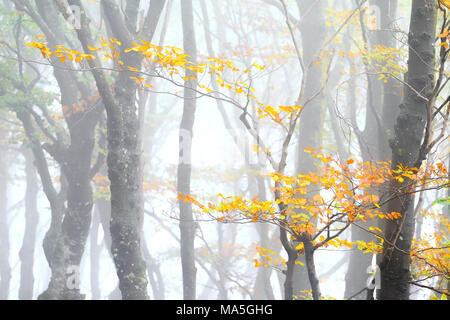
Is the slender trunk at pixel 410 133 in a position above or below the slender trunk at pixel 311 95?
below

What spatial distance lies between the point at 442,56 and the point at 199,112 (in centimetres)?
1981

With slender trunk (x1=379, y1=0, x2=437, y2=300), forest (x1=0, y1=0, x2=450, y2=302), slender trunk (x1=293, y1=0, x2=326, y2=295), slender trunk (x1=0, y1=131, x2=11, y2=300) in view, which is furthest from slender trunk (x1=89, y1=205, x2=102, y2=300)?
slender trunk (x1=379, y1=0, x2=437, y2=300)

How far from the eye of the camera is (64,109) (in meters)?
7.64

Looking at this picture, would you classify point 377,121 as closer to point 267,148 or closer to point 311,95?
point 267,148

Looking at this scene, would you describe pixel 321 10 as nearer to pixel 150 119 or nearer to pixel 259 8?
pixel 259 8

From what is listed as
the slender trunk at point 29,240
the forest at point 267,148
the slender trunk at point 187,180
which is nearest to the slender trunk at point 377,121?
the forest at point 267,148

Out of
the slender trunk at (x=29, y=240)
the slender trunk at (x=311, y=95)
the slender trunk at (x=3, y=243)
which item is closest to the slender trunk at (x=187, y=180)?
the slender trunk at (x=311, y=95)

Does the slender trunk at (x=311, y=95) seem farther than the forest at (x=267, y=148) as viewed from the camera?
Yes

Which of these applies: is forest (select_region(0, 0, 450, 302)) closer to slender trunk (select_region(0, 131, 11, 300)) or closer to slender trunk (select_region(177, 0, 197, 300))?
slender trunk (select_region(177, 0, 197, 300))

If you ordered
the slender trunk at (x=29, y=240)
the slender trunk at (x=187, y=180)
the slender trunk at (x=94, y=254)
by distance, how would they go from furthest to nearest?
1. the slender trunk at (x=94, y=254)
2. the slender trunk at (x=29, y=240)
3. the slender trunk at (x=187, y=180)

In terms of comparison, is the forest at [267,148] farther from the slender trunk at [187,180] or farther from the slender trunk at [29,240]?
the slender trunk at [29,240]

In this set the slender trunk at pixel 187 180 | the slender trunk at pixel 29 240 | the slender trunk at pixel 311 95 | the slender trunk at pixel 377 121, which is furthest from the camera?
the slender trunk at pixel 29 240
